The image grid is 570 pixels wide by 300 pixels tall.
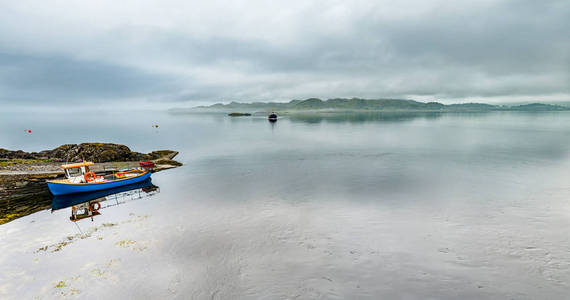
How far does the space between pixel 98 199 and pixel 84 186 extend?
125 inches

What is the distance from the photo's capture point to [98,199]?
32.3 metres

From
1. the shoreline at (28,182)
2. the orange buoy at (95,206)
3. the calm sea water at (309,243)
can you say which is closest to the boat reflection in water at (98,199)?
the orange buoy at (95,206)

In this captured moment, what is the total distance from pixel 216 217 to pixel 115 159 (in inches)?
1597

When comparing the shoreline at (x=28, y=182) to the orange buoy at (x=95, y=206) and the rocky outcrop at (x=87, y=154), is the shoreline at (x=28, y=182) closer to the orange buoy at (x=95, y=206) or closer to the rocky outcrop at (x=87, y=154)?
the rocky outcrop at (x=87, y=154)

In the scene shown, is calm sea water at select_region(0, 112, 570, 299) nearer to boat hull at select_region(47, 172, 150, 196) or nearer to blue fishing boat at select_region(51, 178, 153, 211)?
blue fishing boat at select_region(51, 178, 153, 211)

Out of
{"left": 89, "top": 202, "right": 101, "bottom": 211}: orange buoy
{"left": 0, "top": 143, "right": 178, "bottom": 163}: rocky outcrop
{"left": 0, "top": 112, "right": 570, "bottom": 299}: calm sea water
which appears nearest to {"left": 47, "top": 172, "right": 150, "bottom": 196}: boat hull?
{"left": 89, "top": 202, "right": 101, "bottom": 211}: orange buoy

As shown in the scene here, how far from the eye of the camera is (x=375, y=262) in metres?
17.4

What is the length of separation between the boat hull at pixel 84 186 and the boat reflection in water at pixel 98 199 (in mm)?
473

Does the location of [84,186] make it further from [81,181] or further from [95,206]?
[95,206]

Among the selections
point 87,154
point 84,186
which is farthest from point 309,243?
point 87,154

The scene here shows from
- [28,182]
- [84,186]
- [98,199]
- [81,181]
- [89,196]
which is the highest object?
[81,181]

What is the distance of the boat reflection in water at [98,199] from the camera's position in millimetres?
28078

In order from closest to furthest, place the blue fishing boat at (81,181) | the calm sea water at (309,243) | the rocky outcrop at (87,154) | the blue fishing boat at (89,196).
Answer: the calm sea water at (309,243) → the blue fishing boat at (89,196) → the blue fishing boat at (81,181) → the rocky outcrop at (87,154)

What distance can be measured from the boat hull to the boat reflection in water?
1.55ft
